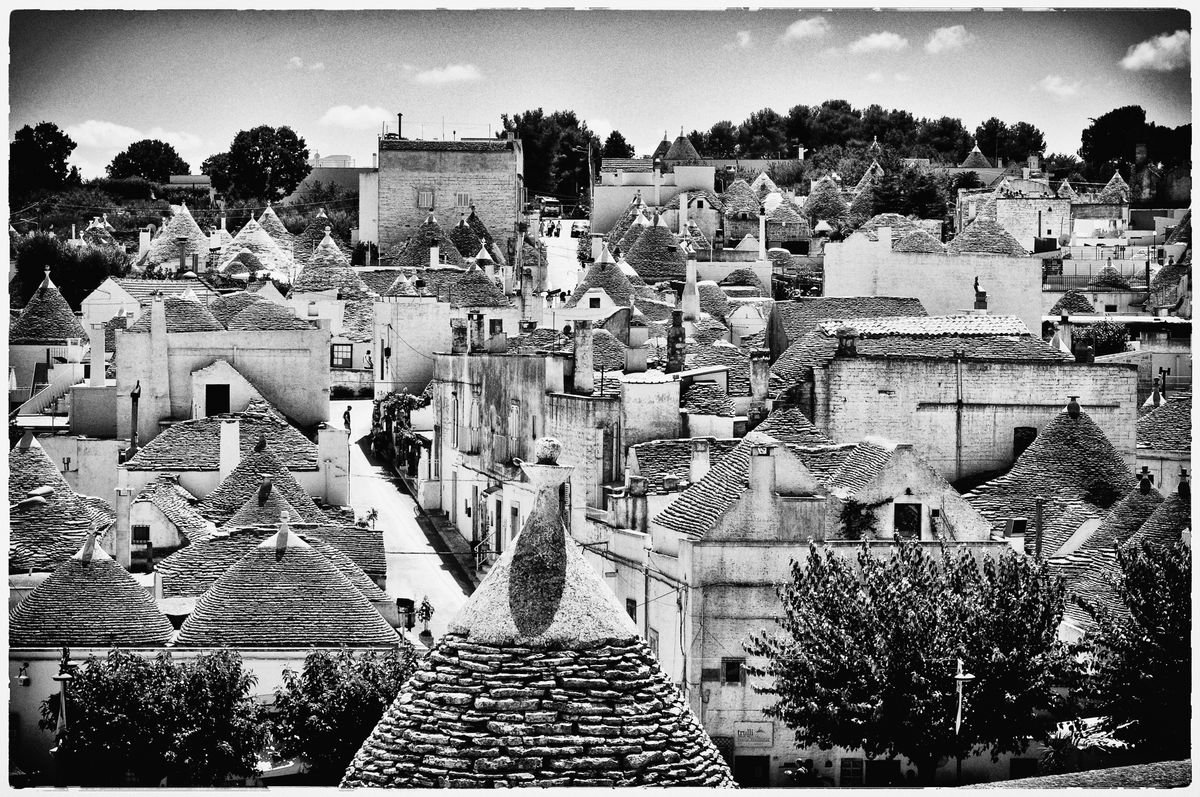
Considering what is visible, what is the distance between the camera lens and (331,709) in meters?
20.9

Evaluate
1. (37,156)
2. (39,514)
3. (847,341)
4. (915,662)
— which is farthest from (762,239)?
(915,662)

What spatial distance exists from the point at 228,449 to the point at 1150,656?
44.1ft

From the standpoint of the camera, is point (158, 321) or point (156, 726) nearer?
point (156, 726)

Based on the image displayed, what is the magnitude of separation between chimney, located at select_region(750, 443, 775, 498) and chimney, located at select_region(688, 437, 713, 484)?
7.80ft

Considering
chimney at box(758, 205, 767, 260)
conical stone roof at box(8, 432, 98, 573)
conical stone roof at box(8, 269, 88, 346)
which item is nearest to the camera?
conical stone roof at box(8, 432, 98, 573)

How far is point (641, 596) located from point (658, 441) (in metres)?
4.23

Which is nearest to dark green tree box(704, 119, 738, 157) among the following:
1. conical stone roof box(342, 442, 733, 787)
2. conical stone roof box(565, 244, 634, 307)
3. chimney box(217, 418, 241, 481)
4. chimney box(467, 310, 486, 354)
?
conical stone roof box(565, 244, 634, 307)

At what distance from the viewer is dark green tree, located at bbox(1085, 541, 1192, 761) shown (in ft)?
61.3

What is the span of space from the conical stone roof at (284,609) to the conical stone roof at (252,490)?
11.0 ft

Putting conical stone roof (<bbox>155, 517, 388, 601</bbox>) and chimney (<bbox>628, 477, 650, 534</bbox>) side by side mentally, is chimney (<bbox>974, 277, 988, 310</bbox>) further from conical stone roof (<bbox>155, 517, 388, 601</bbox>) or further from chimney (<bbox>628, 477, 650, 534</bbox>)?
conical stone roof (<bbox>155, 517, 388, 601</bbox>)

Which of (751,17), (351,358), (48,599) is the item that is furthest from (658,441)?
(351,358)

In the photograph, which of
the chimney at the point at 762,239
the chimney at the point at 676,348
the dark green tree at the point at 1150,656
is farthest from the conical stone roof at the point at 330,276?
the dark green tree at the point at 1150,656

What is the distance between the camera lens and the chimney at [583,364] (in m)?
29.7

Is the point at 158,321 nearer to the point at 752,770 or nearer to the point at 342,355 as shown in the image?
the point at 342,355
